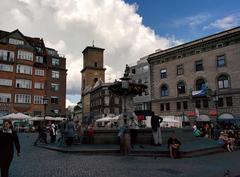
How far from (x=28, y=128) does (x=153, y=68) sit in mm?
28944

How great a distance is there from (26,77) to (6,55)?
6.02 m

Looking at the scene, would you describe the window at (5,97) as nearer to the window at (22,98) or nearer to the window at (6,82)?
the window at (22,98)

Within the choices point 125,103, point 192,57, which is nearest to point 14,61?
point 192,57

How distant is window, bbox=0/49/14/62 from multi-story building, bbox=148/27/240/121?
3045 cm

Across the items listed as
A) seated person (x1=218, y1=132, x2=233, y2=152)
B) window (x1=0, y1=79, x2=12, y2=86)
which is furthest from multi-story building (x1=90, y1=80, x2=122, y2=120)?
seated person (x1=218, y1=132, x2=233, y2=152)

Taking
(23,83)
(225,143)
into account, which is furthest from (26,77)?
(225,143)

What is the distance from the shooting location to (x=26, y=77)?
174 feet

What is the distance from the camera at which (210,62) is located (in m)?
43.8

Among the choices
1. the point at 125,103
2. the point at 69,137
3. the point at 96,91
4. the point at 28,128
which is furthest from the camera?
the point at 96,91

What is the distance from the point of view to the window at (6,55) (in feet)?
165

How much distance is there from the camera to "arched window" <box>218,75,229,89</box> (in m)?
41.3

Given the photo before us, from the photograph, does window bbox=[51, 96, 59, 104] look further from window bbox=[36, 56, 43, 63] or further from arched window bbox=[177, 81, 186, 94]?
arched window bbox=[177, 81, 186, 94]

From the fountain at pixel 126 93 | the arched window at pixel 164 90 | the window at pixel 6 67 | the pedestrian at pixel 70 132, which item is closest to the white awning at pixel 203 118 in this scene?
the arched window at pixel 164 90

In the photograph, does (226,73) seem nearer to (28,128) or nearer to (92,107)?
(28,128)
